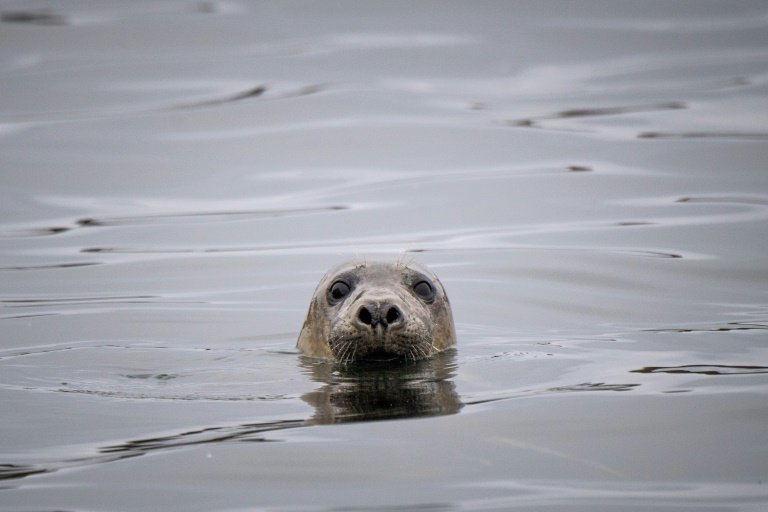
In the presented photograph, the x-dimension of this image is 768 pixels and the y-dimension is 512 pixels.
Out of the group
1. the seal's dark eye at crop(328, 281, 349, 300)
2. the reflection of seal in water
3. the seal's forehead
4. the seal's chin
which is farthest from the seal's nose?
the seal's dark eye at crop(328, 281, 349, 300)

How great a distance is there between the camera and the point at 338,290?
865cm

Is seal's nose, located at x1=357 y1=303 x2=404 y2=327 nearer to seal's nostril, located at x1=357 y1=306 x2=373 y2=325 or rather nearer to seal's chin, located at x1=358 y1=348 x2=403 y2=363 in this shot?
seal's nostril, located at x1=357 y1=306 x2=373 y2=325

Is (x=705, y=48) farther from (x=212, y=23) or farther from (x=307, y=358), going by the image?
(x=307, y=358)

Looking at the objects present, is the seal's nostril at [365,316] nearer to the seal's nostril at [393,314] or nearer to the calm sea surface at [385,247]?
the seal's nostril at [393,314]

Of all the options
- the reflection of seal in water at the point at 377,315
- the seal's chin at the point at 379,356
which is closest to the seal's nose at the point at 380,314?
the reflection of seal in water at the point at 377,315

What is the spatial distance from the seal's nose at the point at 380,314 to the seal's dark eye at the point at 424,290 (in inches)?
42.8

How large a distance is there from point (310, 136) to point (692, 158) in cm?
617

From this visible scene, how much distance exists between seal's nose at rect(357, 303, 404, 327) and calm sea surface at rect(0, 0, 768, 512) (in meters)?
0.36

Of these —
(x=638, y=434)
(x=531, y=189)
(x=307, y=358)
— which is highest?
(x=531, y=189)

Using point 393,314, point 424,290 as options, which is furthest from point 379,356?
point 424,290

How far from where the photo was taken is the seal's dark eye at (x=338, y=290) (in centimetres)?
861

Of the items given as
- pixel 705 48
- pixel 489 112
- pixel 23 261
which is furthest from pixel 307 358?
pixel 705 48

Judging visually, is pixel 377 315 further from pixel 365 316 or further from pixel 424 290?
pixel 424 290

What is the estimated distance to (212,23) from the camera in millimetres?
27953
